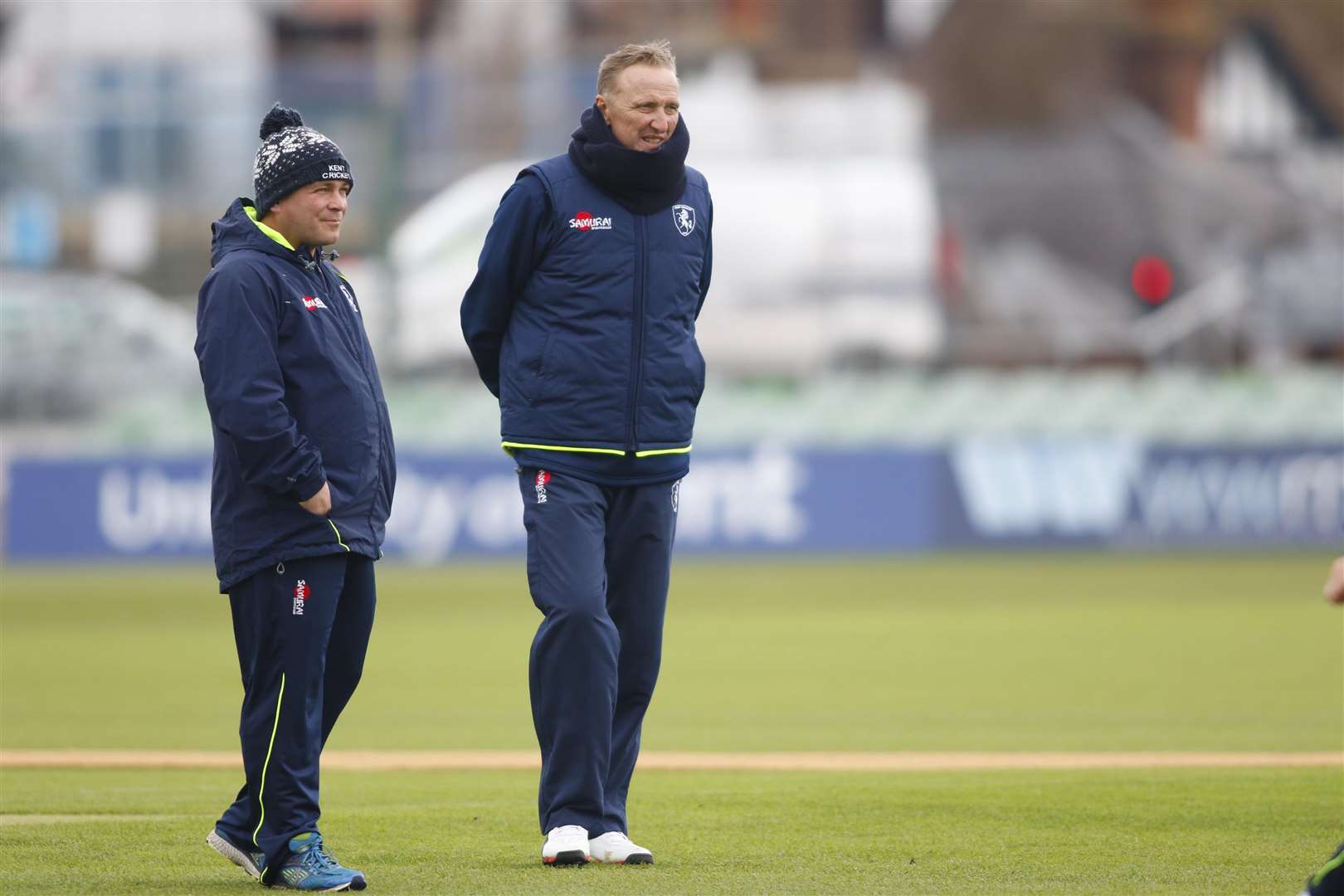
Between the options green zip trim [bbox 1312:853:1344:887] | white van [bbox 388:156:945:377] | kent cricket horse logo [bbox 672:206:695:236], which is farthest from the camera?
white van [bbox 388:156:945:377]

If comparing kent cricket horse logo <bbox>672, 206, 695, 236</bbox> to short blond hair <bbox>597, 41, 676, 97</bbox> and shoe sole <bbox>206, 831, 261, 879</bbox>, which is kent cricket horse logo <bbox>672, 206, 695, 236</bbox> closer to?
short blond hair <bbox>597, 41, 676, 97</bbox>

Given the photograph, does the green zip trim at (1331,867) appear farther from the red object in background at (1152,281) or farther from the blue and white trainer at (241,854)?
the red object in background at (1152,281)

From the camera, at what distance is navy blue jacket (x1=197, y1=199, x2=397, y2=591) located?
6160 mm

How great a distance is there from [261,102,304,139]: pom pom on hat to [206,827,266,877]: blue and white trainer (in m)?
2.00

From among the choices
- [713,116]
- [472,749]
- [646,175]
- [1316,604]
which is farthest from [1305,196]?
[646,175]

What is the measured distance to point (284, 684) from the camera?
6.28 metres

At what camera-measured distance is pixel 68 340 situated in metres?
25.8

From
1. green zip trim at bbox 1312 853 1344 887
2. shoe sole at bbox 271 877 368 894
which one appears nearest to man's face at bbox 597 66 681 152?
shoe sole at bbox 271 877 368 894

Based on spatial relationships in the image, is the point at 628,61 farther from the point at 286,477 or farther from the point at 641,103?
the point at 286,477

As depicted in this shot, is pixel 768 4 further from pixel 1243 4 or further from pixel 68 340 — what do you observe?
pixel 68 340

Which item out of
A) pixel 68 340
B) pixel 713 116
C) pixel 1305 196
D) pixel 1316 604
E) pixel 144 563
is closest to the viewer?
pixel 1316 604

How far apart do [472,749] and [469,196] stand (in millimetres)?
17069

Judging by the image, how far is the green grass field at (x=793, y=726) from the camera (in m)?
6.76

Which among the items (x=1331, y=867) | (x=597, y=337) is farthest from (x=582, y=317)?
(x=1331, y=867)
